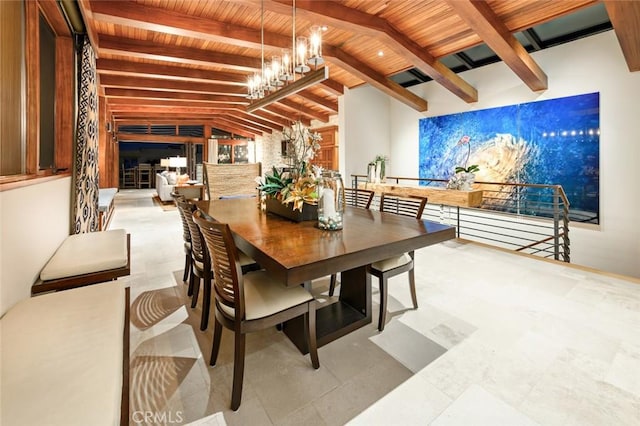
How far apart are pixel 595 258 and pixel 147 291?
628 centimetres

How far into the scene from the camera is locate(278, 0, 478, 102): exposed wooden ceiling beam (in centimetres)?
376

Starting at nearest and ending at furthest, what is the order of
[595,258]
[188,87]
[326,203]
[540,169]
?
[326,203] < [595,258] < [540,169] < [188,87]

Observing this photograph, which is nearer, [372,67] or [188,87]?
[372,67]

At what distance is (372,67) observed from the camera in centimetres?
600

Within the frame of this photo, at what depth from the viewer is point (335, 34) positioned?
502cm

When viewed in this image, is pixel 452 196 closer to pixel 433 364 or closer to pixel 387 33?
pixel 387 33

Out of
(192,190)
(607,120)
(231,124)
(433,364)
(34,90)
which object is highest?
(231,124)

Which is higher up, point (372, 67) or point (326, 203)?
point (372, 67)

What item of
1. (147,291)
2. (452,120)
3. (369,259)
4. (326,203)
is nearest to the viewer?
(369,259)

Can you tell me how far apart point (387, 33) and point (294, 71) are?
2.27m

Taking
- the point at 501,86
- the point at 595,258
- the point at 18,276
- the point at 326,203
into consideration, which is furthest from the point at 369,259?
the point at 501,86

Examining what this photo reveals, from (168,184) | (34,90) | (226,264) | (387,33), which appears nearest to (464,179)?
(387,33)

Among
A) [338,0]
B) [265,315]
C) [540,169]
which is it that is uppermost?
[338,0]

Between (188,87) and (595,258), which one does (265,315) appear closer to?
(595,258)
